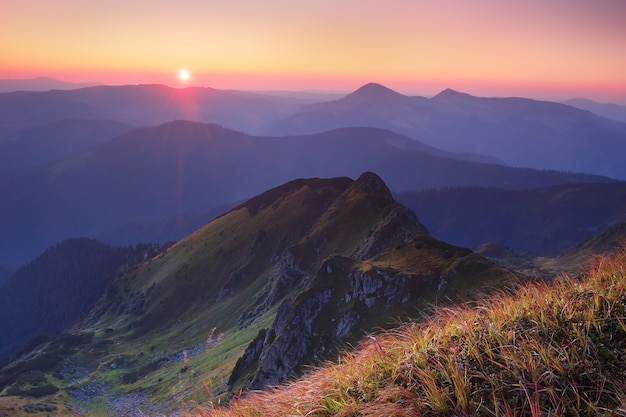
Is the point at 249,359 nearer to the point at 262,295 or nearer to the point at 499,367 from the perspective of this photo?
the point at 262,295

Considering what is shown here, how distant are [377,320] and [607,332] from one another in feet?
133

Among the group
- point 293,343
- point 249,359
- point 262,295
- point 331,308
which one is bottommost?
point 262,295

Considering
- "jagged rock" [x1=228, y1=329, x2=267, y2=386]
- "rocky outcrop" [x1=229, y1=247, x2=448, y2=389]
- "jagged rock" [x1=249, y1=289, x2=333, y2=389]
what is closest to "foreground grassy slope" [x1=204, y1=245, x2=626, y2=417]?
"rocky outcrop" [x1=229, y1=247, x2=448, y2=389]

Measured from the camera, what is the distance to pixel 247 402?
833cm

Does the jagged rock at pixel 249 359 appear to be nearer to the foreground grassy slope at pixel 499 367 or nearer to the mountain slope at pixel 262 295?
the mountain slope at pixel 262 295

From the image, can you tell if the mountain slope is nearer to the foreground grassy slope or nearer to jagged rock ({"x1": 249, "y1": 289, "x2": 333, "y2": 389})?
jagged rock ({"x1": 249, "y1": 289, "x2": 333, "y2": 389})

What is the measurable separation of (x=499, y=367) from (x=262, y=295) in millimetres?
96940

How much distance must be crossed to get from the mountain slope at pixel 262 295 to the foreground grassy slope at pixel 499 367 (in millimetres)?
2494

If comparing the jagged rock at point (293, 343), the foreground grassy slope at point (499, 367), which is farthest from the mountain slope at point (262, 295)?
the foreground grassy slope at point (499, 367)

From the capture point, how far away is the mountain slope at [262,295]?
156ft

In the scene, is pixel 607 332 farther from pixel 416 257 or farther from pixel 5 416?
pixel 5 416

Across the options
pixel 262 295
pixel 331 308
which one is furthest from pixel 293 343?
pixel 262 295

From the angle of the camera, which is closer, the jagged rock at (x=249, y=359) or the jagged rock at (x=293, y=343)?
the jagged rock at (x=293, y=343)

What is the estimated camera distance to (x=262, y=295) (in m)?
100
